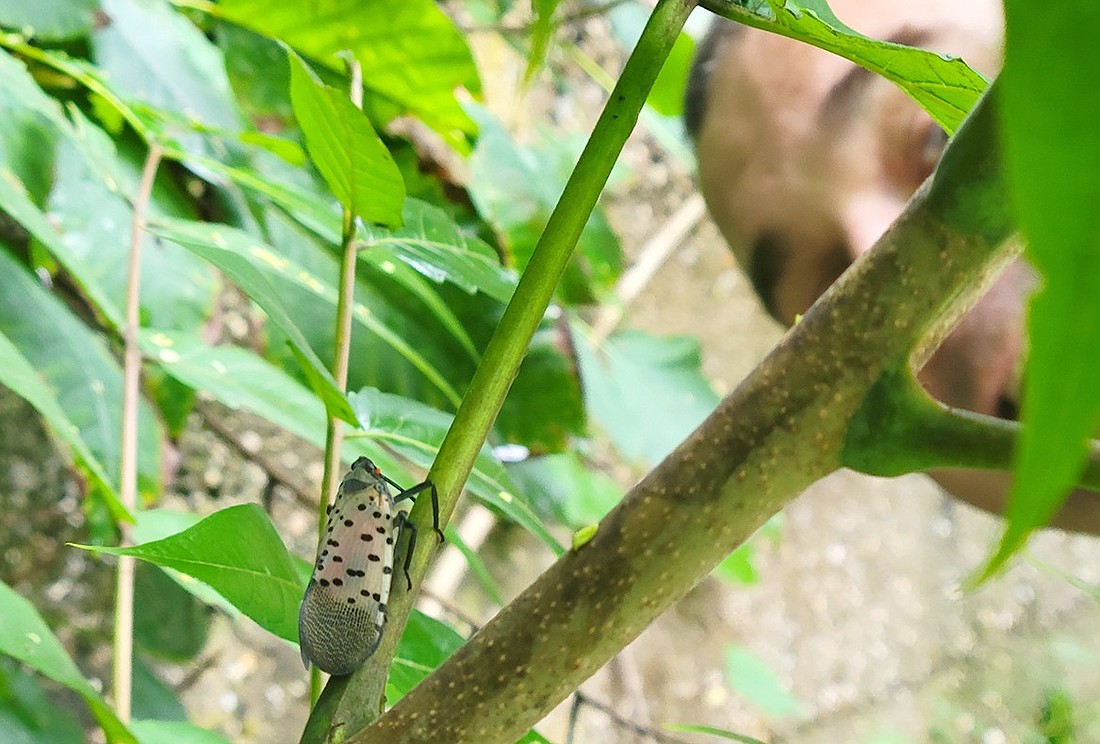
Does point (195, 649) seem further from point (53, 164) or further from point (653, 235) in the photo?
point (653, 235)

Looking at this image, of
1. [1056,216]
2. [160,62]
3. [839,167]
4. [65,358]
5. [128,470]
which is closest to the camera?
[1056,216]

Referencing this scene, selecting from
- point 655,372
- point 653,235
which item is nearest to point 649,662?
point 655,372

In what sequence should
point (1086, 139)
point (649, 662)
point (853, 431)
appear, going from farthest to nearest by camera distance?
point (649, 662)
point (853, 431)
point (1086, 139)

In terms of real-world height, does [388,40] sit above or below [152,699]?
above

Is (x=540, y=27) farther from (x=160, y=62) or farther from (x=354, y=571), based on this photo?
(x=160, y=62)

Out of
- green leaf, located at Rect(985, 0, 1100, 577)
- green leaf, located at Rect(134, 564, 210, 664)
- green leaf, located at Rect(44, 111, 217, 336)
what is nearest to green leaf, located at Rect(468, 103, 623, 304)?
green leaf, located at Rect(44, 111, 217, 336)

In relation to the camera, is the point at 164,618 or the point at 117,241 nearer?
the point at 117,241

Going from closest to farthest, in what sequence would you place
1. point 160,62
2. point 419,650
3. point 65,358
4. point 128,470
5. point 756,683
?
point 419,650 < point 128,470 < point 65,358 < point 160,62 < point 756,683

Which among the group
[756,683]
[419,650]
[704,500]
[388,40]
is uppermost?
[388,40]

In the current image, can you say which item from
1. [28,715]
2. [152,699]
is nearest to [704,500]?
[28,715]
